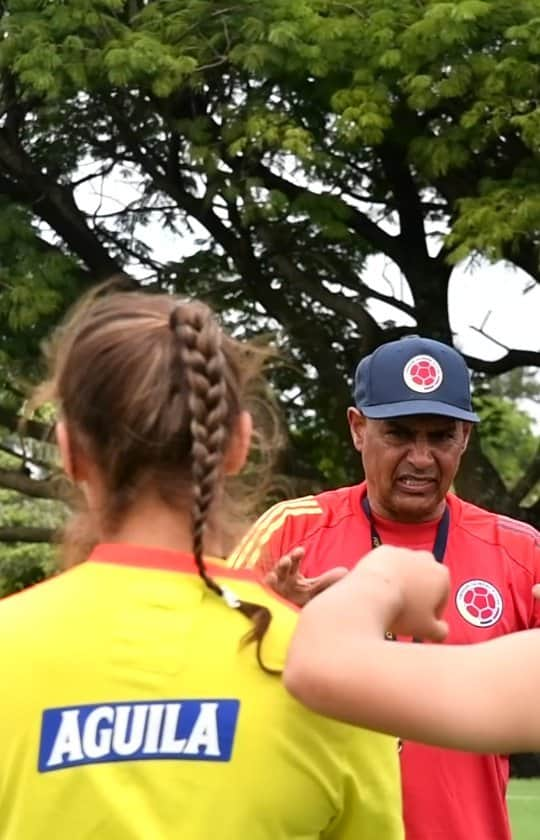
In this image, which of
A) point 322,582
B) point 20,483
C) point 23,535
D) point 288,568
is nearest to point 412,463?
point 288,568

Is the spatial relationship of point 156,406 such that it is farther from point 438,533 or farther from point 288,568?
point 438,533

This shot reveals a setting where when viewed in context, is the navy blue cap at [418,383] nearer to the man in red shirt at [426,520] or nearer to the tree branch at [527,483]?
the man in red shirt at [426,520]

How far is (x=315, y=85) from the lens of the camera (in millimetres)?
14125

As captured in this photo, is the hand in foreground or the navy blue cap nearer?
the hand in foreground

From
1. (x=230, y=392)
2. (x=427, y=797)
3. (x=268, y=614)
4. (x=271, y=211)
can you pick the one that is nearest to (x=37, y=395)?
(x=230, y=392)

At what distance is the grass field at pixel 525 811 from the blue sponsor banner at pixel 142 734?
30.2 ft

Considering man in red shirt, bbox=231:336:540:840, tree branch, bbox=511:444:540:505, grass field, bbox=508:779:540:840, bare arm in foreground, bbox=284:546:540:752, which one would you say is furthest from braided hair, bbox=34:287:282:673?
tree branch, bbox=511:444:540:505

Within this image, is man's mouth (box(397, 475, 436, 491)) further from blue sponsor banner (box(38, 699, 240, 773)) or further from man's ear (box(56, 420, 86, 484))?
blue sponsor banner (box(38, 699, 240, 773))

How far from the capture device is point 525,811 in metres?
11.8

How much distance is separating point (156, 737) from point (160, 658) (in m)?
0.09

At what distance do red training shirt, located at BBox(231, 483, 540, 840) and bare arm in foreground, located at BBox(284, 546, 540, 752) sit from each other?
186 cm

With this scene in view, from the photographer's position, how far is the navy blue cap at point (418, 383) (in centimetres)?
414

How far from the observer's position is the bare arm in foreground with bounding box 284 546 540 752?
1597mm

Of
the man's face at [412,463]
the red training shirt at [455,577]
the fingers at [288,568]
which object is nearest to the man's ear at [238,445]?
the fingers at [288,568]
